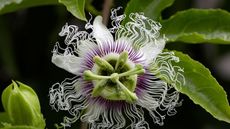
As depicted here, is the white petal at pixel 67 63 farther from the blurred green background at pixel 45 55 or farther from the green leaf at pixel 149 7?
the blurred green background at pixel 45 55

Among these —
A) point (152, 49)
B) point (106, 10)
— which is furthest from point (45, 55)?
point (152, 49)

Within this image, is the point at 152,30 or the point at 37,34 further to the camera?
the point at 37,34

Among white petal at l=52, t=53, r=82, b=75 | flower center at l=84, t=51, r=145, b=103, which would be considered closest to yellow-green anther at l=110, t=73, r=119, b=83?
flower center at l=84, t=51, r=145, b=103

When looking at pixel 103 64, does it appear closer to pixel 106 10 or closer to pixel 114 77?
pixel 114 77

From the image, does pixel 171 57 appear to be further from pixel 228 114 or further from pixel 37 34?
A: pixel 37 34

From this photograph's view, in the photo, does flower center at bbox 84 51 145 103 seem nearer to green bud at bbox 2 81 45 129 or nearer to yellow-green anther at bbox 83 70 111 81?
yellow-green anther at bbox 83 70 111 81

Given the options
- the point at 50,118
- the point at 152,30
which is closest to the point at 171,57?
the point at 152,30

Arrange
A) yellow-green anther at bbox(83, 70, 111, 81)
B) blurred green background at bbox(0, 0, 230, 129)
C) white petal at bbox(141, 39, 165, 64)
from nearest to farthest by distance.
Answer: yellow-green anther at bbox(83, 70, 111, 81)
white petal at bbox(141, 39, 165, 64)
blurred green background at bbox(0, 0, 230, 129)
